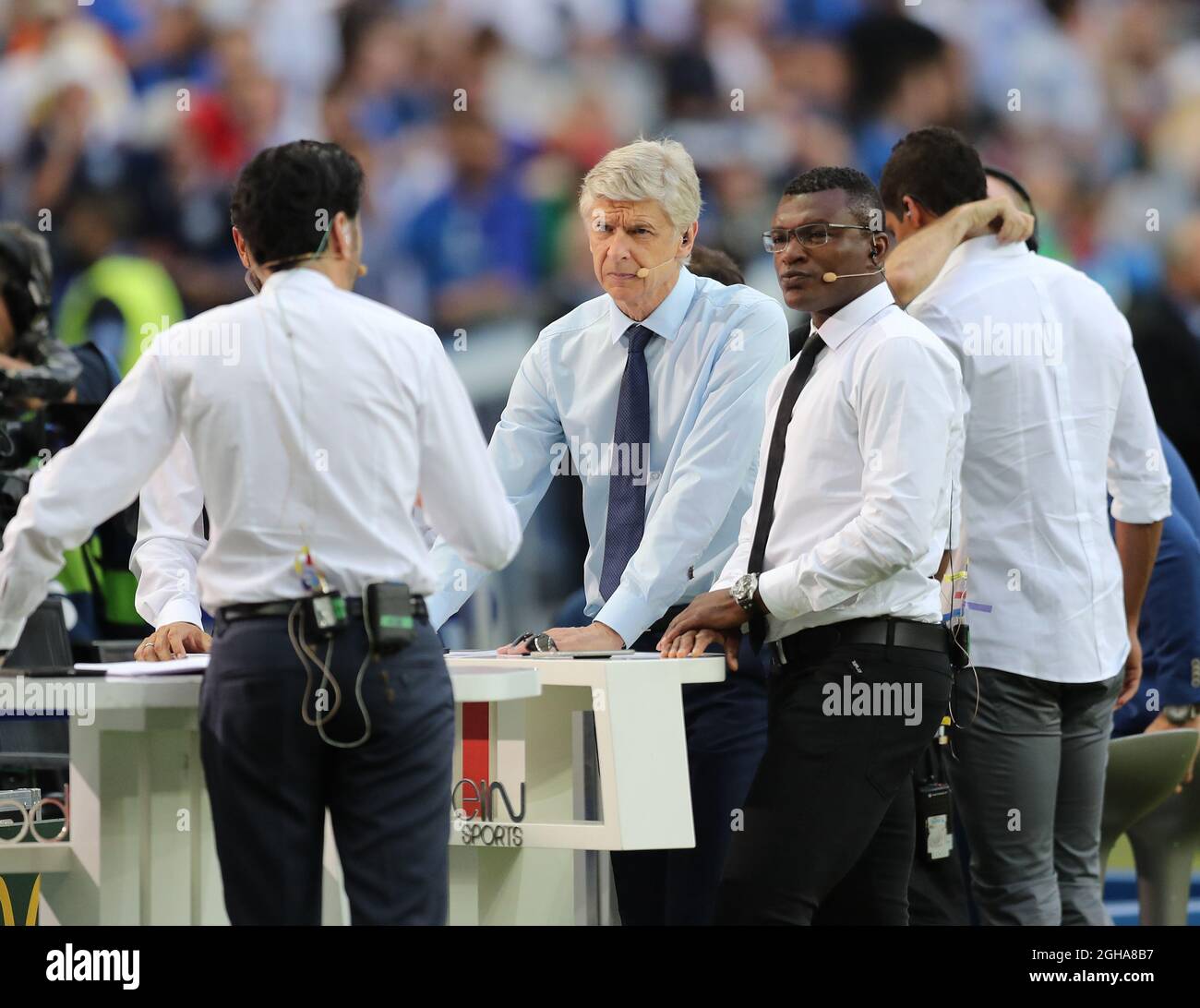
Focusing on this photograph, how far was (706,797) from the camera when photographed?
10.8 feet

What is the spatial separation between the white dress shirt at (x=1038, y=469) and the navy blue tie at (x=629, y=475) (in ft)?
1.92

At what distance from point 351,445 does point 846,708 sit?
36.5 inches

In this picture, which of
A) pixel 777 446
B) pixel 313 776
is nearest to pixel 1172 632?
pixel 777 446

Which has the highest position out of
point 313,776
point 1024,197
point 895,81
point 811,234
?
point 895,81

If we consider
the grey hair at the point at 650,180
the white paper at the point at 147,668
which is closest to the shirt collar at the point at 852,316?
the grey hair at the point at 650,180

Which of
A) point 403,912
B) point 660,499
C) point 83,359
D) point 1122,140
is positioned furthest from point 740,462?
point 1122,140

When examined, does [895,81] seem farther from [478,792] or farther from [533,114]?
[478,792]

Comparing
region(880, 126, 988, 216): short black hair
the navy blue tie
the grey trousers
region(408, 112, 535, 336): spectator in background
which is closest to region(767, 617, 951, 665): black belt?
the grey trousers

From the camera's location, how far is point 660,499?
3.38 meters

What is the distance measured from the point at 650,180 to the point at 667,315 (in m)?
0.27

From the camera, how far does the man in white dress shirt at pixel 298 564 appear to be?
2.28 m

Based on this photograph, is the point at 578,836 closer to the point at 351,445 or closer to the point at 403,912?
the point at 403,912

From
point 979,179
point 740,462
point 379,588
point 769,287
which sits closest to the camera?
point 379,588
